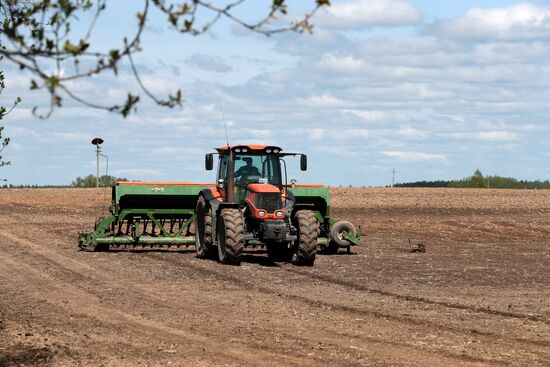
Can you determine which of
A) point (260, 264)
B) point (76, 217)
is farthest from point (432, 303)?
point (76, 217)

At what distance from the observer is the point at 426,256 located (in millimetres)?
26156

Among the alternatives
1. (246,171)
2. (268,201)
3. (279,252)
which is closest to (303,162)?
(268,201)

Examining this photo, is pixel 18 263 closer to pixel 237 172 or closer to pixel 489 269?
pixel 237 172

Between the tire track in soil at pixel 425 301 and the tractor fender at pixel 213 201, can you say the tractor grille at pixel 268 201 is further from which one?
the tire track in soil at pixel 425 301

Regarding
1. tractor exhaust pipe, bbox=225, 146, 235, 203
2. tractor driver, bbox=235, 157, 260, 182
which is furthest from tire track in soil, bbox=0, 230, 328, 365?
tractor driver, bbox=235, 157, 260, 182

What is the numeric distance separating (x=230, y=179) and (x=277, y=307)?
8131 mm

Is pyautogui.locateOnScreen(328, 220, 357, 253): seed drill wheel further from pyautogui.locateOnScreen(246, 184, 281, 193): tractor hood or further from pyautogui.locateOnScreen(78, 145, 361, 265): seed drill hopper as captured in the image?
pyautogui.locateOnScreen(246, 184, 281, 193): tractor hood

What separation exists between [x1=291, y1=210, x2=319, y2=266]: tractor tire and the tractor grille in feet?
1.64

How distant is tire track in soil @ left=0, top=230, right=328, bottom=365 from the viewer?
11.6 meters

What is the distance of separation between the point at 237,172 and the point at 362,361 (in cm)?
1289

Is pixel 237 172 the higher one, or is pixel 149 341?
pixel 237 172

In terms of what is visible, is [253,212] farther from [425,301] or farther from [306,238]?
[425,301]

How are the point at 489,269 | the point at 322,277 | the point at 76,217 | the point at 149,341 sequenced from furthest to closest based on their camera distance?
1. the point at 76,217
2. the point at 489,269
3. the point at 322,277
4. the point at 149,341

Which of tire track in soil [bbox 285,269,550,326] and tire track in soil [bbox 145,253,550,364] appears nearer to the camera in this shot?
tire track in soil [bbox 145,253,550,364]
